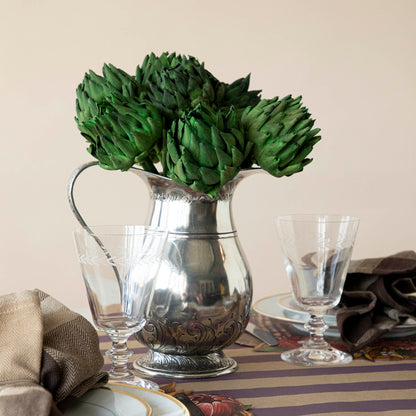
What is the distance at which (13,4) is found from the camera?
2836 mm

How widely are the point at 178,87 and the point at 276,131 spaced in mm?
126

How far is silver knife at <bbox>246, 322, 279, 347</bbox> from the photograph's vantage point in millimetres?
917

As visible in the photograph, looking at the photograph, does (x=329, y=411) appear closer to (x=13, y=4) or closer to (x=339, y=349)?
(x=339, y=349)

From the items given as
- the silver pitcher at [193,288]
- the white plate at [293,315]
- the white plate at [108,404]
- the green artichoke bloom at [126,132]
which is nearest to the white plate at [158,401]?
the white plate at [108,404]

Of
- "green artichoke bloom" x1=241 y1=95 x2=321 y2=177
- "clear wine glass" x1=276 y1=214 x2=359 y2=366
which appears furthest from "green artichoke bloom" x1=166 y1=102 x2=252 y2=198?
"clear wine glass" x1=276 y1=214 x2=359 y2=366

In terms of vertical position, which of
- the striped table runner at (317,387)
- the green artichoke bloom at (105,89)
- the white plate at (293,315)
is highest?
the green artichoke bloom at (105,89)

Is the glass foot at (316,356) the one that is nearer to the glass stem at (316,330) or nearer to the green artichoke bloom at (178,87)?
the glass stem at (316,330)

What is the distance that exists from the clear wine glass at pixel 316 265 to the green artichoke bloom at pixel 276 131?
11cm

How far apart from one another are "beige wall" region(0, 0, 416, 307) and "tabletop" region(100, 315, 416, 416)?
2.05 metres

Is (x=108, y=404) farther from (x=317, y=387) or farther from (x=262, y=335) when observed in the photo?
(x=262, y=335)

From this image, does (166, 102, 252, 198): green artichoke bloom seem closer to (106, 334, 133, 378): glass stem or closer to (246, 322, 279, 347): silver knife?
(106, 334, 133, 378): glass stem

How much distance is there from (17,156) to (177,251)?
2.25 metres

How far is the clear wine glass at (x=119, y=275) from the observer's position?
0.70 m

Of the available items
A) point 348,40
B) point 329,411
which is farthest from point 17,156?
point 329,411
